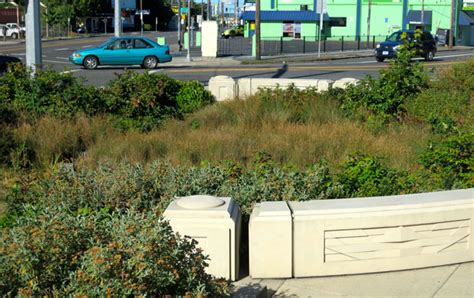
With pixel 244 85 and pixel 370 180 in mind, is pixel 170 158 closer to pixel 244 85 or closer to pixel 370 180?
pixel 370 180

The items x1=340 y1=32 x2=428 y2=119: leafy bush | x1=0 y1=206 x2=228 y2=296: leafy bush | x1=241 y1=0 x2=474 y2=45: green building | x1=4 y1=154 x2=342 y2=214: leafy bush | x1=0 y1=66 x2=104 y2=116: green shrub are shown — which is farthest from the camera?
x1=241 y1=0 x2=474 y2=45: green building

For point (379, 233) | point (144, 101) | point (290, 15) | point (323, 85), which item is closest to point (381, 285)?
point (379, 233)

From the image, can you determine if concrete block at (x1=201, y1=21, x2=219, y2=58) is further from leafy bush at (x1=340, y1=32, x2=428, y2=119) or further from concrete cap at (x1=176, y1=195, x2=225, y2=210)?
concrete cap at (x1=176, y1=195, x2=225, y2=210)

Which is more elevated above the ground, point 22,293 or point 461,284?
point 22,293

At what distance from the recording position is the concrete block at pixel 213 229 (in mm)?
5633

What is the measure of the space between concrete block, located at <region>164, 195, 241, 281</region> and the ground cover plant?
351 millimetres

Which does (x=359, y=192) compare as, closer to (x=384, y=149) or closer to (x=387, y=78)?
(x=384, y=149)

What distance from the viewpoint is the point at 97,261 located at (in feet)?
12.4

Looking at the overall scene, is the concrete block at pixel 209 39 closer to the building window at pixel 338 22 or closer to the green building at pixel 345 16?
the green building at pixel 345 16

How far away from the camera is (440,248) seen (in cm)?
621

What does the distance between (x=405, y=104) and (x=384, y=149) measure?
3047 millimetres

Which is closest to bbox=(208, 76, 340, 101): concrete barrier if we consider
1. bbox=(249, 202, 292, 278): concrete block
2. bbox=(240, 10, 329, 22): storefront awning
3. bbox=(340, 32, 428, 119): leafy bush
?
bbox=(340, 32, 428, 119): leafy bush

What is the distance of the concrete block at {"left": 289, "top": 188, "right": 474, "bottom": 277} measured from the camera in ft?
19.1

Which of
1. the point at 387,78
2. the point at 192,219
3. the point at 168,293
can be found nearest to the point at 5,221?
the point at 192,219
